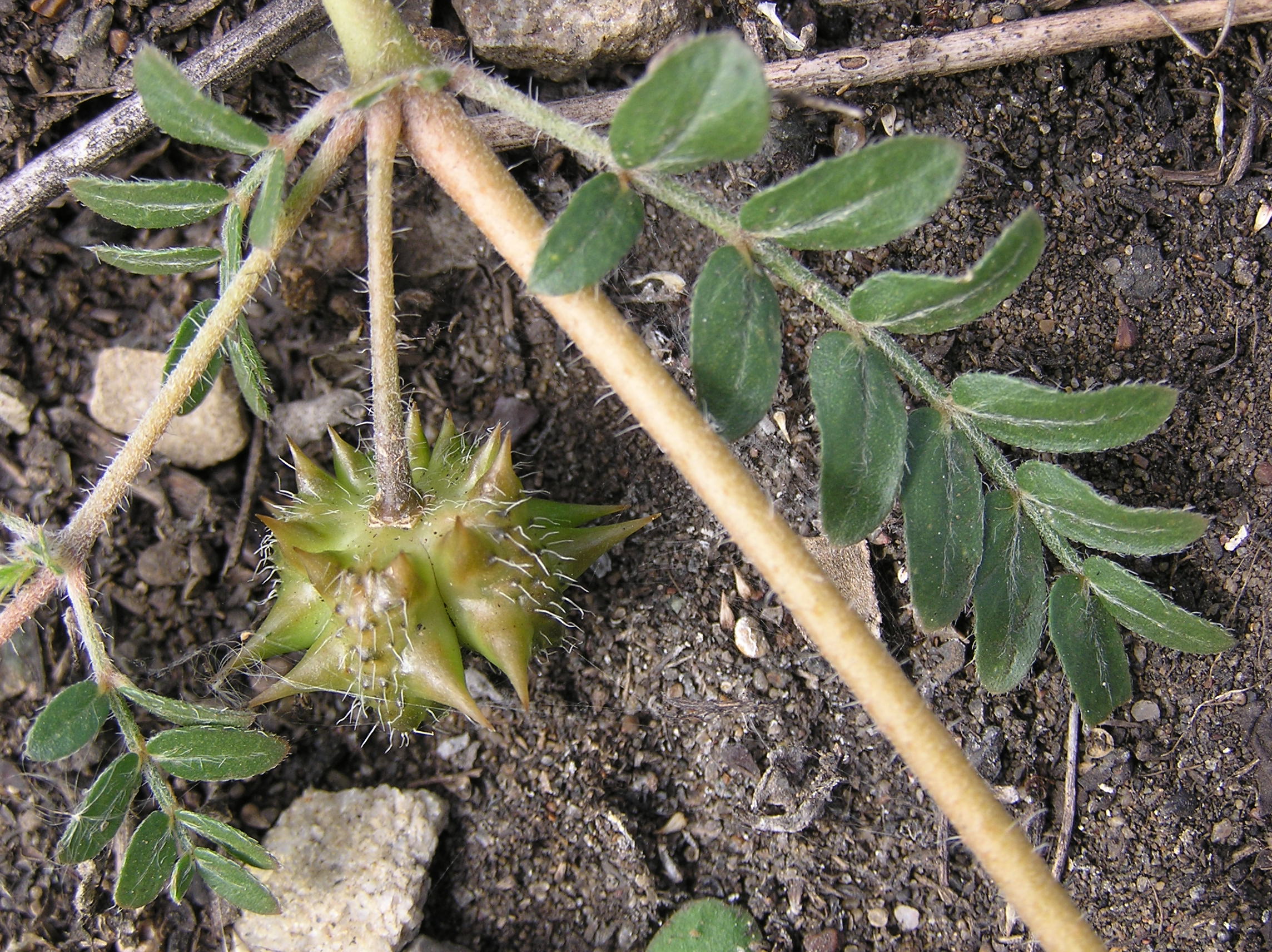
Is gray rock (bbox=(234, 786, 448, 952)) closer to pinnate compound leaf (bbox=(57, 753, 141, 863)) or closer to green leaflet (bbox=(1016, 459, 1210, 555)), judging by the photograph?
pinnate compound leaf (bbox=(57, 753, 141, 863))

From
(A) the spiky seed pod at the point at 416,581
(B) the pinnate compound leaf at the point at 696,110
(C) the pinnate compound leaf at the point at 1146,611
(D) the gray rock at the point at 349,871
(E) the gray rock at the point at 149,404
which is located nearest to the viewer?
(B) the pinnate compound leaf at the point at 696,110

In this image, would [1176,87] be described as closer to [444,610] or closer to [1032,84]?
[1032,84]

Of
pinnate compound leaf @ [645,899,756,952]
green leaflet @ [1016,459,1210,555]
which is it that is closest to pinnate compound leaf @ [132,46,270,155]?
green leaflet @ [1016,459,1210,555]

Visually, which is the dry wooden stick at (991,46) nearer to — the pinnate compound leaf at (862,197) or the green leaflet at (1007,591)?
the pinnate compound leaf at (862,197)

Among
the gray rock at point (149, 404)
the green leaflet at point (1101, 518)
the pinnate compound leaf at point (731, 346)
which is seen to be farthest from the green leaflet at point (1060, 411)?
the gray rock at point (149, 404)

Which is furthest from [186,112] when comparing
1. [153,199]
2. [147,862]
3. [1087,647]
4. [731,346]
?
[1087,647]
